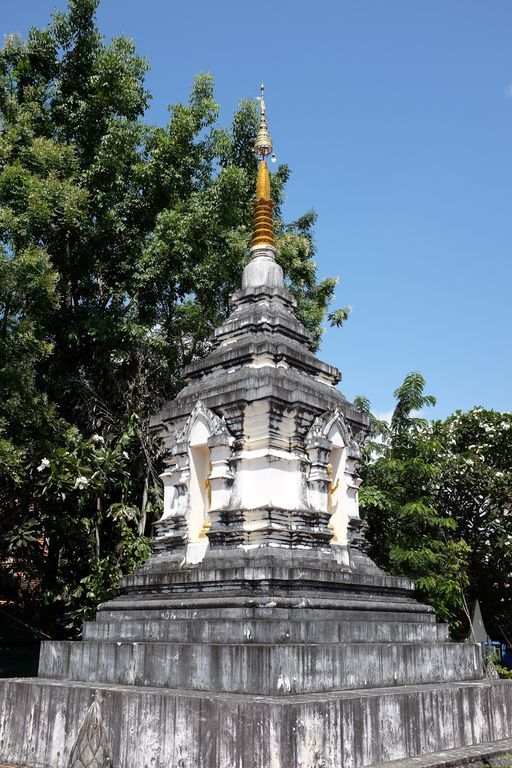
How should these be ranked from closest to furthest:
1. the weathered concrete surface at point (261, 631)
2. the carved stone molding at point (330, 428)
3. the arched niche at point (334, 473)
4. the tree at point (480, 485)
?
the weathered concrete surface at point (261, 631) → the arched niche at point (334, 473) → the carved stone molding at point (330, 428) → the tree at point (480, 485)

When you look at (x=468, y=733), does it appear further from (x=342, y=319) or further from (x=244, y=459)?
(x=342, y=319)

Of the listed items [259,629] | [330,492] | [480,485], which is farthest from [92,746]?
[480,485]

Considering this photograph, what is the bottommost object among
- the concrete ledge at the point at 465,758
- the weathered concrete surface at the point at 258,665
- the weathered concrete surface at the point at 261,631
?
the concrete ledge at the point at 465,758

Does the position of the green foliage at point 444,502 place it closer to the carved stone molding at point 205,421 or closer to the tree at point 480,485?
the tree at point 480,485

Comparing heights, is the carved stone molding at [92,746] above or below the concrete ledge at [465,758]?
above

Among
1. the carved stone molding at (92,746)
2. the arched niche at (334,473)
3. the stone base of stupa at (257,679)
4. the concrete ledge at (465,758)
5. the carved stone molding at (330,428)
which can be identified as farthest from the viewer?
the carved stone molding at (330,428)

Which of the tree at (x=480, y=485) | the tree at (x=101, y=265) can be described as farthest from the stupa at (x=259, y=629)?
the tree at (x=480, y=485)

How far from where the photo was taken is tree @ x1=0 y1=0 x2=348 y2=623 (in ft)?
46.8

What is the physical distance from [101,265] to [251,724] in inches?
568

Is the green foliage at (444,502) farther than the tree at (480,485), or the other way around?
the tree at (480,485)

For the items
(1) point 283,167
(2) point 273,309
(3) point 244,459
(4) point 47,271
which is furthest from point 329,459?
(1) point 283,167

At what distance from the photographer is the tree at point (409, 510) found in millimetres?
16516

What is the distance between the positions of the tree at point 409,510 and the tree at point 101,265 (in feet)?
12.1

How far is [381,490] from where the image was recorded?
1822 cm
